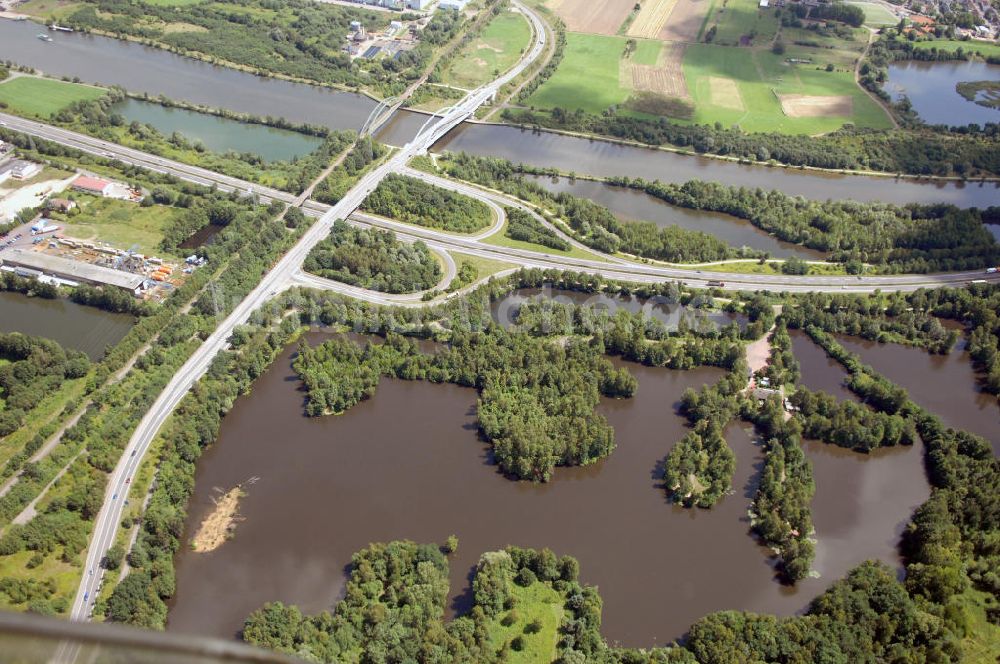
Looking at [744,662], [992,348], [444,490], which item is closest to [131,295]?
[444,490]

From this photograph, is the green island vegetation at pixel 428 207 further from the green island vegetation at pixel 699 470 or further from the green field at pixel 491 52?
the green island vegetation at pixel 699 470

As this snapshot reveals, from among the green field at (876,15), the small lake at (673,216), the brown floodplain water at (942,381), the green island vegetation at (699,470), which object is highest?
the green field at (876,15)

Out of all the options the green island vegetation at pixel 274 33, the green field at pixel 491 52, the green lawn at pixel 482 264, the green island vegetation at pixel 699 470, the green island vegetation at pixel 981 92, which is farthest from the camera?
the green island vegetation at pixel 981 92

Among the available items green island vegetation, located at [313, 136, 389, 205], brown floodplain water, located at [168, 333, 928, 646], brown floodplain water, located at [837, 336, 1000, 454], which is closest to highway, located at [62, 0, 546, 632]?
green island vegetation, located at [313, 136, 389, 205]

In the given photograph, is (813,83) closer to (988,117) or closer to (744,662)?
(988,117)

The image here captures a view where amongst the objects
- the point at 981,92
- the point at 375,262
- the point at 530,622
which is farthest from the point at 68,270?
the point at 981,92

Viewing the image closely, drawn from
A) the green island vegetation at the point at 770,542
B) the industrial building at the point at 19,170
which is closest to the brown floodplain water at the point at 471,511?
the green island vegetation at the point at 770,542
